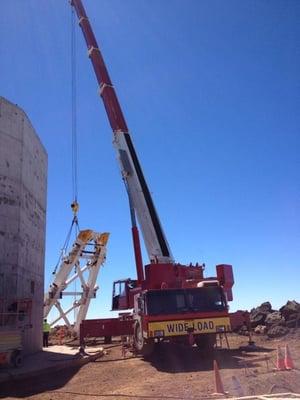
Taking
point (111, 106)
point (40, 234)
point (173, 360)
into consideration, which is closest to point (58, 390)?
point (173, 360)

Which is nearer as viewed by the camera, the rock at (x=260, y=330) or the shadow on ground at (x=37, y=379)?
the shadow on ground at (x=37, y=379)

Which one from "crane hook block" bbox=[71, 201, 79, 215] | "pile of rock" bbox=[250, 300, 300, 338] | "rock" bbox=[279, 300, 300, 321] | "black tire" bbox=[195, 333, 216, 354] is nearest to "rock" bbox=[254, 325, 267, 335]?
"pile of rock" bbox=[250, 300, 300, 338]

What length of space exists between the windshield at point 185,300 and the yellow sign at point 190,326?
1.19ft

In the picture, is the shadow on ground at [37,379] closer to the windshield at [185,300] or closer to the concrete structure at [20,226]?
the concrete structure at [20,226]

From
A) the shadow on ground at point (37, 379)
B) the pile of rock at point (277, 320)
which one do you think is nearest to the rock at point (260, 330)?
the pile of rock at point (277, 320)

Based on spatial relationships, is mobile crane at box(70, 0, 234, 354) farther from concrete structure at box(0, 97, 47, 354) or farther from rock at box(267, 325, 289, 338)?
rock at box(267, 325, 289, 338)

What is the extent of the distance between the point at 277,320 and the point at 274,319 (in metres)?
0.32

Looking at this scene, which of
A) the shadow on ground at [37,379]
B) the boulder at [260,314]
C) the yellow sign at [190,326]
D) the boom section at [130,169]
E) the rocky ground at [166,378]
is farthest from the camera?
the boulder at [260,314]

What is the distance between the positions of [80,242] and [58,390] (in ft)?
62.0

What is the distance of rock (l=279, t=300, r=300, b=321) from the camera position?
25.7m

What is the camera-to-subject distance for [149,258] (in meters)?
20.7

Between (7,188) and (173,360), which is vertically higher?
(7,188)

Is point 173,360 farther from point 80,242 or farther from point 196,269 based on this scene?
point 80,242

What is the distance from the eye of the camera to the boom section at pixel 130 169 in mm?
20438
